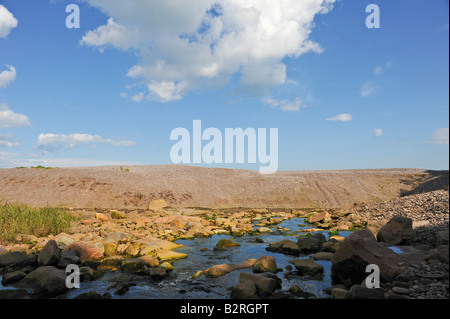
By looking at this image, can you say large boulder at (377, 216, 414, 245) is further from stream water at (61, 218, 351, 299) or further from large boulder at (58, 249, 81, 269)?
large boulder at (58, 249, 81, 269)

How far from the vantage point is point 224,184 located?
38.3m

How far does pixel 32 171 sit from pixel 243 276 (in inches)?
1507

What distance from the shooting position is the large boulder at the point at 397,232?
12.7 meters

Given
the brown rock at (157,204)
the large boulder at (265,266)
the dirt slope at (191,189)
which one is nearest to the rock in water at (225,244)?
the large boulder at (265,266)

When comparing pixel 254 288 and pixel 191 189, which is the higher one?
pixel 191 189

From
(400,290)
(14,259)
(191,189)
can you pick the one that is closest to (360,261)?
(400,290)

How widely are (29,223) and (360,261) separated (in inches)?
663

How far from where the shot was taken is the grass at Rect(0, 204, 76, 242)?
14.8 m

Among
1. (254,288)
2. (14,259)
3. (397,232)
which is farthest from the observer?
(397,232)

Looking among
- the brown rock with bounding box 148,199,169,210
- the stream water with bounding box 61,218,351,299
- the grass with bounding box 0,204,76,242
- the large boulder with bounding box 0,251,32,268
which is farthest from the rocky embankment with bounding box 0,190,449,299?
the brown rock with bounding box 148,199,169,210

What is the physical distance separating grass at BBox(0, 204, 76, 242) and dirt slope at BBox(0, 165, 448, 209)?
A: 529 inches

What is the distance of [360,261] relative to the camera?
905 cm

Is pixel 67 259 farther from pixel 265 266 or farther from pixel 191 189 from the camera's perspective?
pixel 191 189
